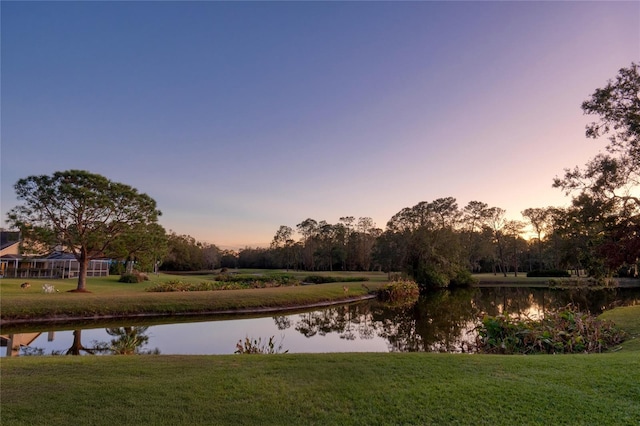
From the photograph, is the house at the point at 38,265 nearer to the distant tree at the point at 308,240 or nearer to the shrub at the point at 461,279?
the shrub at the point at 461,279

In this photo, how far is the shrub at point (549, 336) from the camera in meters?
8.55

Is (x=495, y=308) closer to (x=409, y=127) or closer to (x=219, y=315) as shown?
(x=409, y=127)

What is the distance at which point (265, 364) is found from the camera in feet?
20.1

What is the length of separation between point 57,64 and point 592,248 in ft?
67.9

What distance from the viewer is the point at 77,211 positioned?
22328mm

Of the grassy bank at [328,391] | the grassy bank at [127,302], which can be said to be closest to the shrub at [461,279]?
the grassy bank at [127,302]

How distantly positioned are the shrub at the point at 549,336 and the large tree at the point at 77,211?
2207cm

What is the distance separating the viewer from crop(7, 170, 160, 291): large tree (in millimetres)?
21688

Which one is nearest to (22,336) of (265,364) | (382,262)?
(265,364)

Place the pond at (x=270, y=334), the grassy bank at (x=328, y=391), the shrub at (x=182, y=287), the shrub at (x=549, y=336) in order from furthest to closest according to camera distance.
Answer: the shrub at (x=182, y=287), the pond at (x=270, y=334), the shrub at (x=549, y=336), the grassy bank at (x=328, y=391)

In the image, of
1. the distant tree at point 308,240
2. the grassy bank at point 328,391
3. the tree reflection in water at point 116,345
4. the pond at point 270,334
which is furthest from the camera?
the distant tree at point 308,240

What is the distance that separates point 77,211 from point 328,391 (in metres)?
23.4

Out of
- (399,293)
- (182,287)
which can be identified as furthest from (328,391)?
(399,293)

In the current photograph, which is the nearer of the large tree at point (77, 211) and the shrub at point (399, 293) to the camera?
the large tree at point (77, 211)
